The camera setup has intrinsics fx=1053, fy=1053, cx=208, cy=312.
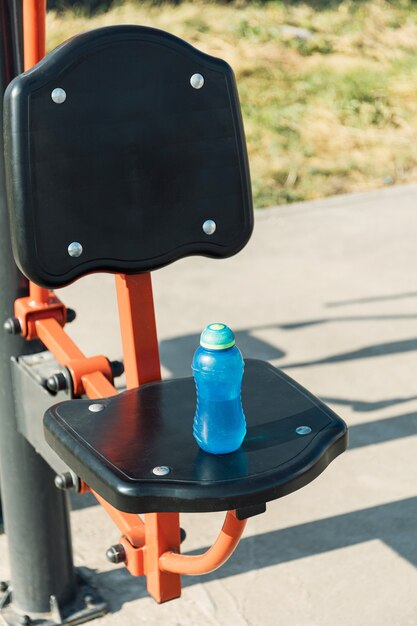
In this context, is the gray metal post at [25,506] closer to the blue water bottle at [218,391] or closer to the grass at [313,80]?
the blue water bottle at [218,391]

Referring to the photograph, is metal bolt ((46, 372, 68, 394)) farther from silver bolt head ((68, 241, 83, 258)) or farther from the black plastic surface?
silver bolt head ((68, 241, 83, 258))

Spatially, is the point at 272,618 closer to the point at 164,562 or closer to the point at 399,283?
the point at 164,562

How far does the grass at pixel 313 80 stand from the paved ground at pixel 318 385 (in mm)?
713

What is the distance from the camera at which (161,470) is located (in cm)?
166

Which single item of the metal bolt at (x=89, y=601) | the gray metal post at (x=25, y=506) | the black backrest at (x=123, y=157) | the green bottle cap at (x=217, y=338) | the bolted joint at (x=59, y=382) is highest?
the black backrest at (x=123, y=157)

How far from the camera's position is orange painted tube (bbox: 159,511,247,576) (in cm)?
178

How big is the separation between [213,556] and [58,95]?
0.83 meters

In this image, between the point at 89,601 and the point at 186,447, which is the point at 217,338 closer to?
the point at 186,447

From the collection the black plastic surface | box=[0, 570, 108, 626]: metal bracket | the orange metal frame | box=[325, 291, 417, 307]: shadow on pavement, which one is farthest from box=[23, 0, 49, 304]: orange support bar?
box=[325, 291, 417, 307]: shadow on pavement

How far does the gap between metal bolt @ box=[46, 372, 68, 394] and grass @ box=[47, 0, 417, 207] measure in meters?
3.84

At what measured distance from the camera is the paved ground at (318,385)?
8.54ft

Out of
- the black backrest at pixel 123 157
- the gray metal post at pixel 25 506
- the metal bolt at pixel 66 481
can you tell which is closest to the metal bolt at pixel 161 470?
the black backrest at pixel 123 157

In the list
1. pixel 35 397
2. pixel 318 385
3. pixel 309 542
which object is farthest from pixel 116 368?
Answer: pixel 318 385

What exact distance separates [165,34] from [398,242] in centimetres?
327
